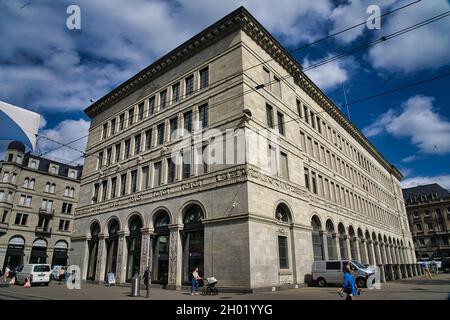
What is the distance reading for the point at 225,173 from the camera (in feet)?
63.8

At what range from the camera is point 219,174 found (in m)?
19.8

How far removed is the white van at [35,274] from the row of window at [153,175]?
772 cm

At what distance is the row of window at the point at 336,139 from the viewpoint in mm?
30688

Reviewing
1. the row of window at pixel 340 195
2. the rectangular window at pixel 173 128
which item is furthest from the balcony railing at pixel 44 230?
the row of window at pixel 340 195

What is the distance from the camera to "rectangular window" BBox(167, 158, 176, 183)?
2318cm

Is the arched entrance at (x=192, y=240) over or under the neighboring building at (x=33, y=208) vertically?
under

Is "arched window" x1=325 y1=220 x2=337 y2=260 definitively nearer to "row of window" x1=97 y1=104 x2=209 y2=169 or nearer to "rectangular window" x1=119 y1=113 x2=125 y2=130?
"row of window" x1=97 y1=104 x2=209 y2=169

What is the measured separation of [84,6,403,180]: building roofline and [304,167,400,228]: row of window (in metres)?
9.11

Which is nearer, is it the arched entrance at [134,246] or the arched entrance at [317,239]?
the arched entrance at [134,246]

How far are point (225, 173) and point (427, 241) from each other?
77.4 m

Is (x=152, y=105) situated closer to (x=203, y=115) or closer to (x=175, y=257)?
(x=203, y=115)

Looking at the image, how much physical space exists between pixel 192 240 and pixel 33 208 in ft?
137

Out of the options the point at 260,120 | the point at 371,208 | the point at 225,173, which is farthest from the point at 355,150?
the point at 225,173

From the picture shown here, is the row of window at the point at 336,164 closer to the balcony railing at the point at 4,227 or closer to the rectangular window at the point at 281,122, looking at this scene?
the rectangular window at the point at 281,122
